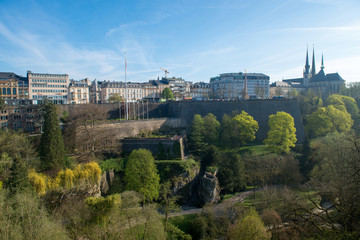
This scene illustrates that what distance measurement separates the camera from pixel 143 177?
2525 cm

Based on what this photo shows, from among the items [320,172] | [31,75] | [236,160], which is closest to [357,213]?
[320,172]

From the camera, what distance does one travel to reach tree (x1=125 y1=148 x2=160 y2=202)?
24672 millimetres

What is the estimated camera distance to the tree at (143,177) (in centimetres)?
2467

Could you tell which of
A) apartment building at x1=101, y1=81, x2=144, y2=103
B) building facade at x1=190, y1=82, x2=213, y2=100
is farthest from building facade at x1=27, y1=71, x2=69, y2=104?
building facade at x1=190, y1=82, x2=213, y2=100

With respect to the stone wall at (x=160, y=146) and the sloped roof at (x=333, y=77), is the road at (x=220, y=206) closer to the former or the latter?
the stone wall at (x=160, y=146)

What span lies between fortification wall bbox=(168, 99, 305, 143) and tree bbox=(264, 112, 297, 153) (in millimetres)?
Answer: 6829

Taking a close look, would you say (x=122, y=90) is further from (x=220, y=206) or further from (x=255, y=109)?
(x=220, y=206)

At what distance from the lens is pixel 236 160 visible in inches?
1094

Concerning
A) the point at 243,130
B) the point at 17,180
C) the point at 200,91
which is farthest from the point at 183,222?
the point at 200,91

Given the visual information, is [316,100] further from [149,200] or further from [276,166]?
[149,200]

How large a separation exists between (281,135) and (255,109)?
38.7 feet

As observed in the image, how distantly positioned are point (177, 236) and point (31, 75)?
54105 mm

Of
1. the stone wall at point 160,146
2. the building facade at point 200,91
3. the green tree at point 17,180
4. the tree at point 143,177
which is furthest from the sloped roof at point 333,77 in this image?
the green tree at point 17,180

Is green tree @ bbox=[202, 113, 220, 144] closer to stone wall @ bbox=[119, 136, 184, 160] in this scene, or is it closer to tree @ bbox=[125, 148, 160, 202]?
stone wall @ bbox=[119, 136, 184, 160]
